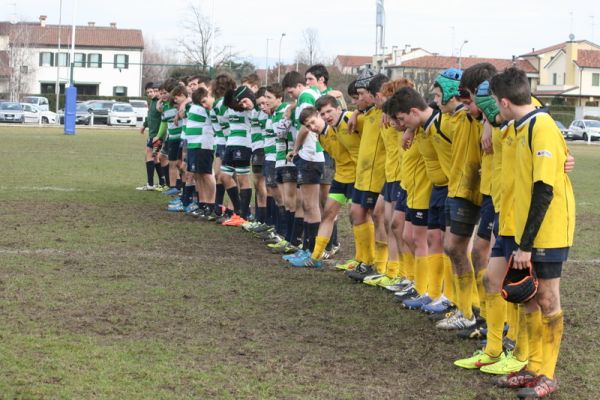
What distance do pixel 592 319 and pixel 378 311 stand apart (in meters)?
1.76

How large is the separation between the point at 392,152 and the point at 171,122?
7707mm

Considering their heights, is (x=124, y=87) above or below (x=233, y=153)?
above

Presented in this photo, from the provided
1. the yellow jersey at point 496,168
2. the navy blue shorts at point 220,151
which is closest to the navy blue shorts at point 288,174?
the navy blue shorts at point 220,151

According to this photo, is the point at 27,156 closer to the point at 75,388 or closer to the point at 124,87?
the point at 75,388

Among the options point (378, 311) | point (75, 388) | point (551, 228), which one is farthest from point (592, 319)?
point (75, 388)

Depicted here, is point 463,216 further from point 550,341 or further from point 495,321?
point 550,341

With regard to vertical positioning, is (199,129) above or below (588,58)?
below

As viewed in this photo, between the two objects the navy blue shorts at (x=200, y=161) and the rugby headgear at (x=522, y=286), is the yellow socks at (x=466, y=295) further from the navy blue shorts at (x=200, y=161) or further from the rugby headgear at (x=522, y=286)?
the navy blue shorts at (x=200, y=161)

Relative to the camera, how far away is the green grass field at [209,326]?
5.53 meters

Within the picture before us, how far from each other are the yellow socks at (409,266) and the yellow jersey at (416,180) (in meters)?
0.66

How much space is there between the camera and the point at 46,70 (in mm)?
92188

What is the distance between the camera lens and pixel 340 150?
9789 mm

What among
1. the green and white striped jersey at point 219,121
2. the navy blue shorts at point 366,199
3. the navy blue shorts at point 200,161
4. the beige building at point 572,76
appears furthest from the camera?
the beige building at point 572,76

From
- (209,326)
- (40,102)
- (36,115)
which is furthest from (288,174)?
(40,102)
